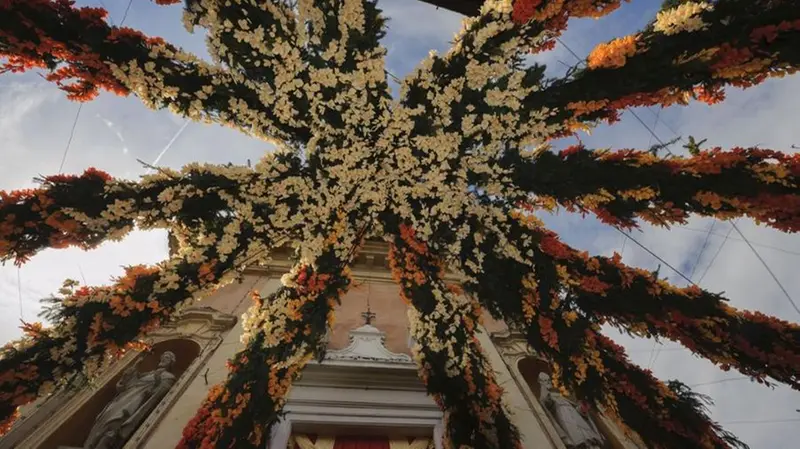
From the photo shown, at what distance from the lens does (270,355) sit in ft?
18.1

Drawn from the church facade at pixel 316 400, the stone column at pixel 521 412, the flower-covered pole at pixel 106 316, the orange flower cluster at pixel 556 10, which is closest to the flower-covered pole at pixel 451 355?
the stone column at pixel 521 412

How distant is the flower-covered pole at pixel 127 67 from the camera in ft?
15.9

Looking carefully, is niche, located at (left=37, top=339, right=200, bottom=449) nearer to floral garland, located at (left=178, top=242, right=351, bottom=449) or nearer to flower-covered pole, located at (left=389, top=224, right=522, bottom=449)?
floral garland, located at (left=178, top=242, right=351, bottom=449)

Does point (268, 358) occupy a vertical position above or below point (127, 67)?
below

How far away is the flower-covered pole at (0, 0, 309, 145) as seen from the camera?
4859 millimetres

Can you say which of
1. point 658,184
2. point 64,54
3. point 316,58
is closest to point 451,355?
point 658,184

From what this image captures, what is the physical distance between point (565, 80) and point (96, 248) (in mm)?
7441

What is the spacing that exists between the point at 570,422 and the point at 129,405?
27.6 feet

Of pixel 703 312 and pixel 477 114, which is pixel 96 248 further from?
pixel 703 312

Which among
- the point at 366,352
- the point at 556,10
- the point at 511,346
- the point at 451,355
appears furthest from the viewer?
the point at 511,346

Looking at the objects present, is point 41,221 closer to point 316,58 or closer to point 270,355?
point 270,355

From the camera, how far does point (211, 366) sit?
786 centimetres

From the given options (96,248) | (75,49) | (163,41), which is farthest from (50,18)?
(96,248)

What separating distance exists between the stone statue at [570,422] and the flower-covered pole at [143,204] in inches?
263
